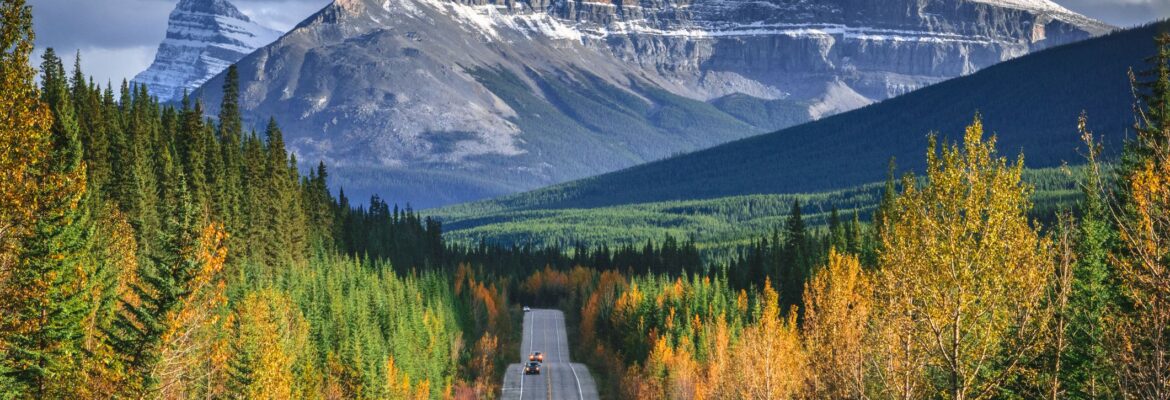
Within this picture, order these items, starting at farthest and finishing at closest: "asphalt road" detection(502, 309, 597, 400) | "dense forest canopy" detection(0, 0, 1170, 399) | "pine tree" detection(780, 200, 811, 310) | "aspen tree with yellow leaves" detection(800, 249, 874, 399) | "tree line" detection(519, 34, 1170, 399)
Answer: "asphalt road" detection(502, 309, 597, 400)
"pine tree" detection(780, 200, 811, 310)
"aspen tree with yellow leaves" detection(800, 249, 874, 399)
"dense forest canopy" detection(0, 0, 1170, 399)
"tree line" detection(519, 34, 1170, 399)

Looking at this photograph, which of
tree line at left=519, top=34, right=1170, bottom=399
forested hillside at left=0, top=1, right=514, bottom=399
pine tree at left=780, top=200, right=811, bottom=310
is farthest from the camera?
pine tree at left=780, top=200, right=811, bottom=310

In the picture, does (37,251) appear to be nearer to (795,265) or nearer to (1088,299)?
(1088,299)

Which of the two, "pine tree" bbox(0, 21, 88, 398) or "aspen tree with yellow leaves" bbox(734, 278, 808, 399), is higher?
"pine tree" bbox(0, 21, 88, 398)

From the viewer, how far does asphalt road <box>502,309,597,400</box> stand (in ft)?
406

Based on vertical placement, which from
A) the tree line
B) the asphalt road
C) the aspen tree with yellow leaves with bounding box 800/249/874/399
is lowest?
the asphalt road

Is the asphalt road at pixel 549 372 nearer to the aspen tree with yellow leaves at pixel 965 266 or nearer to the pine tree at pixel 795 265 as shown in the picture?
the pine tree at pixel 795 265

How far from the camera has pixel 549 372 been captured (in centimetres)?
13738

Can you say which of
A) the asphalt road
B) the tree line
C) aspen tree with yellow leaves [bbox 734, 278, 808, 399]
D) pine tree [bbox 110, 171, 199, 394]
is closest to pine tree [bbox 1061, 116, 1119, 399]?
the tree line

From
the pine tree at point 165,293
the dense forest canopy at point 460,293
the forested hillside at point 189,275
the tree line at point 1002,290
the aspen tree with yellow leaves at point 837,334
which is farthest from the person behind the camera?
the aspen tree with yellow leaves at point 837,334

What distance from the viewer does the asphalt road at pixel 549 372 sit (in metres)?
124

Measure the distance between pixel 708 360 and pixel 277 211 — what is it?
4307cm

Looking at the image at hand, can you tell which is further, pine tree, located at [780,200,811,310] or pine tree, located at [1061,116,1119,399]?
pine tree, located at [780,200,811,310]

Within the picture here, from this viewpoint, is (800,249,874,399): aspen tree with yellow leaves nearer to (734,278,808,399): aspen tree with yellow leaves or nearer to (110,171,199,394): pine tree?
(734,278,808,399): aspen tree with yellow leaves

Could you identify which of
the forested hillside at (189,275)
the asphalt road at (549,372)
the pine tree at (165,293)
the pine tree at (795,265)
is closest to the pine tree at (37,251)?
the forested hillside at (189,275)
